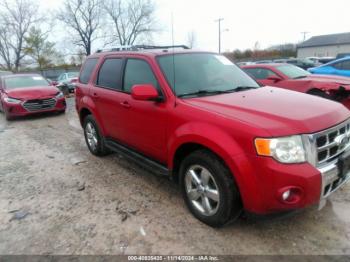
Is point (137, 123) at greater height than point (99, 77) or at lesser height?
lesser

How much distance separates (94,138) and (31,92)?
5.47m

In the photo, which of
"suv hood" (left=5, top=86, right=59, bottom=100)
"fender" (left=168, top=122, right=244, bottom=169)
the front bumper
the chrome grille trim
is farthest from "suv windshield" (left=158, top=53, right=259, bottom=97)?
"suv hood" (left=5, top=86, right=59, bottom=100)

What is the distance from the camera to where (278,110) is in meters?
2.67

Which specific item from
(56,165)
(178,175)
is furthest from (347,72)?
(56,165)

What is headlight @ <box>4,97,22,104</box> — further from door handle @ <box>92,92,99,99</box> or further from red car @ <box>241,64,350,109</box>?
red car @ <box>241,64,350,109</box>

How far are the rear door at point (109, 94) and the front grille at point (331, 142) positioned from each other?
2556mm

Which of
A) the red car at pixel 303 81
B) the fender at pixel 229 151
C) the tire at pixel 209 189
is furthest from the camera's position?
the red car at pixel 303 81

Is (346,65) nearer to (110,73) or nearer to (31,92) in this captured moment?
(110,73)

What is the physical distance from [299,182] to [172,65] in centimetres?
203

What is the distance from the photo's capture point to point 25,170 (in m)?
4.81

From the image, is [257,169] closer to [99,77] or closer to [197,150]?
[197,150]

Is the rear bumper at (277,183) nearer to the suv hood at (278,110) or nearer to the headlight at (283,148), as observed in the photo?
the headlight at (283,148)

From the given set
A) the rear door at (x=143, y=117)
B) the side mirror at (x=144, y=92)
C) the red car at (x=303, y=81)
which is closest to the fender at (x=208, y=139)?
the rear door at (x=143, y=117)

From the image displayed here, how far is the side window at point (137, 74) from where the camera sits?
3.58 metres
